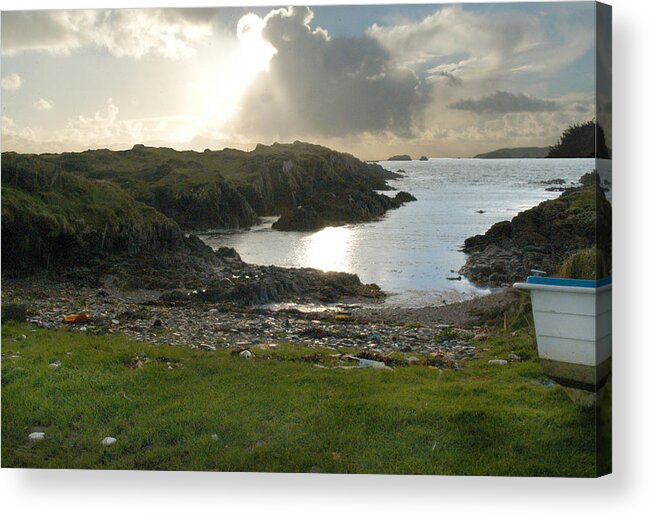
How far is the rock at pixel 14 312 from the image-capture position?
20.5 ft

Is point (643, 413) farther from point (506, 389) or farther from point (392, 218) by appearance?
point (392, 218)

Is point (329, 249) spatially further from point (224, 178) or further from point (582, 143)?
point (582, 143)

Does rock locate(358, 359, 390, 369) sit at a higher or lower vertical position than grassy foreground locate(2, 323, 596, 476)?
higher

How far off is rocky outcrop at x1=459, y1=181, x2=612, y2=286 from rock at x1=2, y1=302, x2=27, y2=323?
3.64 m

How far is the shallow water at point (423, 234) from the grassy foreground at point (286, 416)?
0.70 metres

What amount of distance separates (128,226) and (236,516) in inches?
100

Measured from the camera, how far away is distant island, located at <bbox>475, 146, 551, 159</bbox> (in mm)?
5801

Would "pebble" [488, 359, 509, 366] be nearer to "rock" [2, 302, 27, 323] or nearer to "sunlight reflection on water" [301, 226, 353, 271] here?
"sunlight reflection on water" [301, 226, 353, 271]

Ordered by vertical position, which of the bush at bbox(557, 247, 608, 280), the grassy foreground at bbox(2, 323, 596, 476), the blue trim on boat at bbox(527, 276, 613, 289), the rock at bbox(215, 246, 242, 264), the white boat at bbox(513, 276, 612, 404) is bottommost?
the grassy foreground at bbox(2, 323, 596, 476)

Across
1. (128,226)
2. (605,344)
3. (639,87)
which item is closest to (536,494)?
(605,344)

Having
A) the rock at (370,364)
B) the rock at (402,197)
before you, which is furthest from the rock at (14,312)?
the rock at (402,197)

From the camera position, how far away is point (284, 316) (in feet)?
19.9

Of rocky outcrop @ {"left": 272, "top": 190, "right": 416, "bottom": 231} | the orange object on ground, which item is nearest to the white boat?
rocky outcrop @ {"left": 272, "top": 190, "right": 416, "bottom": 231}

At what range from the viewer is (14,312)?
6250 mm
